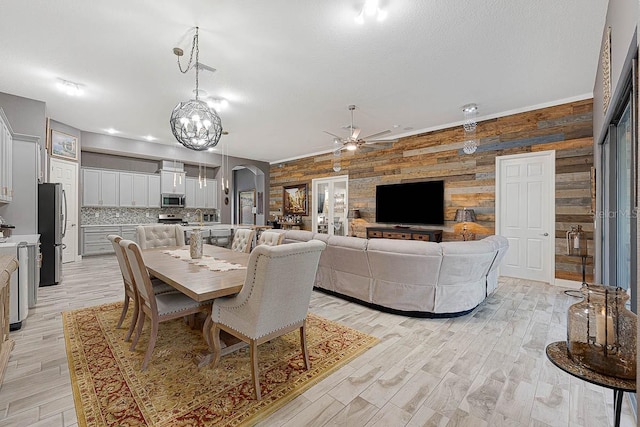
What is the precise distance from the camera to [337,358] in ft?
7.66

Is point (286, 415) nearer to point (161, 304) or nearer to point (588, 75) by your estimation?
point (161, 304)

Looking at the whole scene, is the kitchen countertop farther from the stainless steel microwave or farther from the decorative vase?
the stainless steel microwave

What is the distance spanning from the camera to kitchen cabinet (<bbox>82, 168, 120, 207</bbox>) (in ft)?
22.5

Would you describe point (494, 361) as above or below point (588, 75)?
below

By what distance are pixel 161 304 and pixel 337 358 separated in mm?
1477

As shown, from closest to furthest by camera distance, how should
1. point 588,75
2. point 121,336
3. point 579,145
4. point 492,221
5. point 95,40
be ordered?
1. point 121,336
2. point 95,40
3. point 588,75
4. point 579,145
5. point 492,221

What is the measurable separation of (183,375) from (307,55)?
3.33 metres

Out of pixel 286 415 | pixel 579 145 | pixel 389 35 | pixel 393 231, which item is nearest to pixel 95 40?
pixel 389 35

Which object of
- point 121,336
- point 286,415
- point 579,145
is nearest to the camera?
A: point 286,415

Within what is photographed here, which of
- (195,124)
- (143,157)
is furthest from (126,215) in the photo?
(195,124)

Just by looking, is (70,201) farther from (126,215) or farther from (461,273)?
(461,273)

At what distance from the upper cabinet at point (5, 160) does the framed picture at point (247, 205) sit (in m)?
7.79

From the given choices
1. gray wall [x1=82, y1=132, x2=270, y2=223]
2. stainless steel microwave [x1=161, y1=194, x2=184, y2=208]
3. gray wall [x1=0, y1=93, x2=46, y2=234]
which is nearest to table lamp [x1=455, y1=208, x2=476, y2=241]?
gray wall [x1=82, y1=132, x2=270, y2=223]

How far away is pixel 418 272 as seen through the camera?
9.98ft
